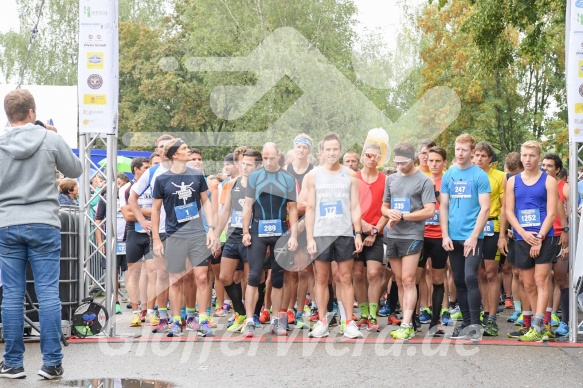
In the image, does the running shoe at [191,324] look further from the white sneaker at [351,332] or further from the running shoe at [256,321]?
the white sneaker at [351,332]

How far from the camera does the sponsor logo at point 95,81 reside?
31.8ft

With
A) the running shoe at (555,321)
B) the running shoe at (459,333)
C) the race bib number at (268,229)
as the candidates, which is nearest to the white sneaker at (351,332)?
the running shoe at (459,333)

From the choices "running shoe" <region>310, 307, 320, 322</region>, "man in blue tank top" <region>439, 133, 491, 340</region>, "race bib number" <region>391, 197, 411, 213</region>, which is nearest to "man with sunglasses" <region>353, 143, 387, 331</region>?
"race bib number" <region>391, 197, 411, 213</region>

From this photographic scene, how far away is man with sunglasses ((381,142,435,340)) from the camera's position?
9820mm

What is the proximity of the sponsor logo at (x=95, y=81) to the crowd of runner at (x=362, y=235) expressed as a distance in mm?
980

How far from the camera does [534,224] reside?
9.80 metres

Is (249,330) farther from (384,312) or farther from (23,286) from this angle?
(23,286)

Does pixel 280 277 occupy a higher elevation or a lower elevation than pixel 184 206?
lower

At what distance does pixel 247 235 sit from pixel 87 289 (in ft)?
5.86

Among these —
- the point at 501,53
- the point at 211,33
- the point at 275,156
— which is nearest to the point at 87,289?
the point at 275,156

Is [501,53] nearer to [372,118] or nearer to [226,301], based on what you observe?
[226,301]

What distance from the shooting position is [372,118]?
4350 cm

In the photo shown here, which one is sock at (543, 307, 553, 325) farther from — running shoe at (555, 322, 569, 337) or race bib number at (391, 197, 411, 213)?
race bib number at (391, 197, 411, 213)

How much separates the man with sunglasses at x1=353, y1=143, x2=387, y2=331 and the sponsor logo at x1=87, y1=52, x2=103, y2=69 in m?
3.07
